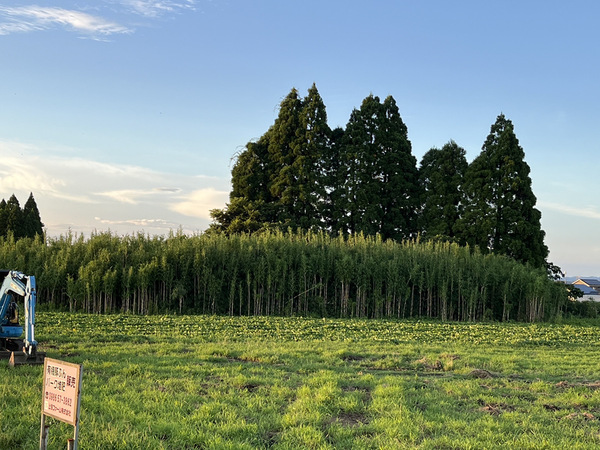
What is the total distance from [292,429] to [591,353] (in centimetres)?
1026

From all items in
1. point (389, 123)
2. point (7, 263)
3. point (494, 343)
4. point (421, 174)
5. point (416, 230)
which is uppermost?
point (389, 123)

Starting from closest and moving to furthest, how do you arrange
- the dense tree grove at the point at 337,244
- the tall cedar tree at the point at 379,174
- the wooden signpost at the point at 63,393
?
the wooden signpost at the point at 63,393 < the dense tree grove at the point at 337,244 < the tall cedar tree at the point at 379,174

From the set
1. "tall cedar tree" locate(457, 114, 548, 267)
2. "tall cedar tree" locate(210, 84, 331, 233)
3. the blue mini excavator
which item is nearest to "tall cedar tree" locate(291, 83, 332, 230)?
"tall cedar tree" locate(210, 84, 331, 233)

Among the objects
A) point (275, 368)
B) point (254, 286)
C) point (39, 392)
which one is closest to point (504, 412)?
point (275, 368)

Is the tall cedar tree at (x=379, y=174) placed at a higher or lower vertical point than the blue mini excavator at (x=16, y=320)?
higher

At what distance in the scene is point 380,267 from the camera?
23031 mm

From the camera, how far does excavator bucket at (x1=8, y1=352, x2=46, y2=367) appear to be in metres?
8.83

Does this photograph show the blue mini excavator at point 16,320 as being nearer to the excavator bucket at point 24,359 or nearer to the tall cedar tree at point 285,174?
the excavator bucket at point 24,359

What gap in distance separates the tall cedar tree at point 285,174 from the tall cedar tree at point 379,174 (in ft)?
6.44

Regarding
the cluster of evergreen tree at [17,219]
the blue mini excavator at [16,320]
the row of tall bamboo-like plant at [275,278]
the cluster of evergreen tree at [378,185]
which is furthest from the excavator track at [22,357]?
the cluster of evergreen tree at [17,219]

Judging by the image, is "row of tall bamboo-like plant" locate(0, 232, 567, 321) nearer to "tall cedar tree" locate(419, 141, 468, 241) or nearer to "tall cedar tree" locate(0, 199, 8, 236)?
"tall cedar tree" locate(419, 141, 468, 241)

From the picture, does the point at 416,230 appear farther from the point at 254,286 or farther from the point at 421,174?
the point at 254,286

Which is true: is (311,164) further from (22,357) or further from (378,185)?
(22,357)

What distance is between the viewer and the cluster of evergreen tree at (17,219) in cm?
3544
